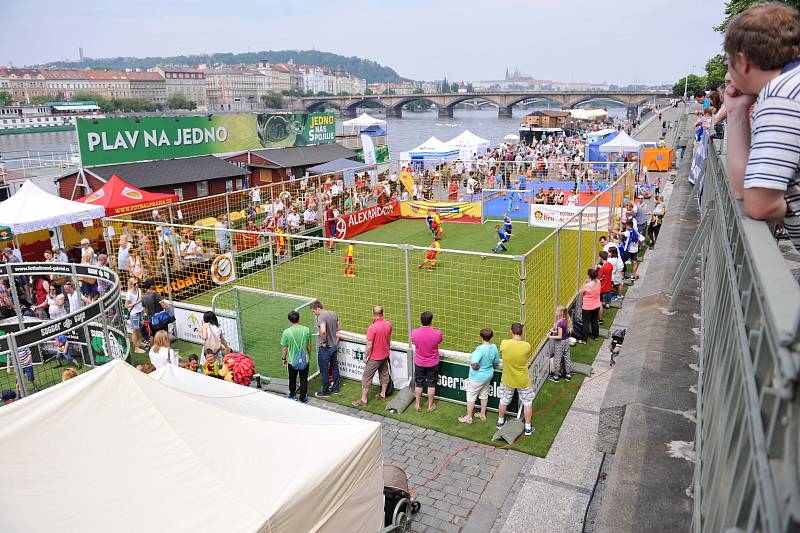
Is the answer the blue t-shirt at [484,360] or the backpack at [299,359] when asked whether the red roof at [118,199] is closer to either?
the backpack at [299,359]

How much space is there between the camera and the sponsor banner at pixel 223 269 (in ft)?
51.3

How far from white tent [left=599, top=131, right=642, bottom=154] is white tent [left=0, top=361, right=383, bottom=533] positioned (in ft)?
108

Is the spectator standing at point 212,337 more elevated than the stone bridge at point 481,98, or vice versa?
the stone bridge at point 481,98

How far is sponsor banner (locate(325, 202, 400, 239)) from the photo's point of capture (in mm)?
24500

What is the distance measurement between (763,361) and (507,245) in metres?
21.6

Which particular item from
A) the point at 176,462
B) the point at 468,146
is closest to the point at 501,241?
the point at 176,462

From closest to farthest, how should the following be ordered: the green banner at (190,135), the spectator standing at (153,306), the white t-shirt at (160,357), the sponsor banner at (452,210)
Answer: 1. the white t-shirt at (160,357)
2. the spectator standing at (153,306)
3. the green banner at (190,135)
4. the sponsor banner at (452,210)

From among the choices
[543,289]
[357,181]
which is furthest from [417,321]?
[357,181]

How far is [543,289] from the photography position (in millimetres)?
13430

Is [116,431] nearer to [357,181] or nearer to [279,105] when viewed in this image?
[357,181]

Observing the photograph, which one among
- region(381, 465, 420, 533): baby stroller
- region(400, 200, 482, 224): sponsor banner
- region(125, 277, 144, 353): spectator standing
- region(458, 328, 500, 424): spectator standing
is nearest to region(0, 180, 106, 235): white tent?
region(125, 277, 144, 353): spectator standing

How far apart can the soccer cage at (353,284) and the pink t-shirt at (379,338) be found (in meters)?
0.59

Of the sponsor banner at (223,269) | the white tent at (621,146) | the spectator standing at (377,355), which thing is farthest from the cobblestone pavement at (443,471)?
the white tent at (621,146)

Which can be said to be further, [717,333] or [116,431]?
[116,431]
